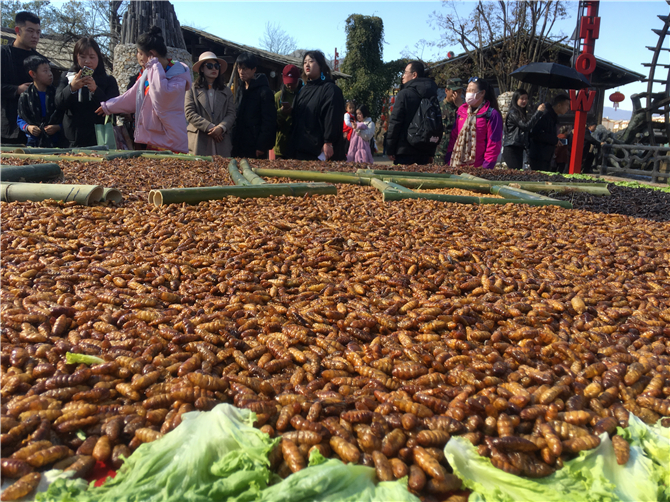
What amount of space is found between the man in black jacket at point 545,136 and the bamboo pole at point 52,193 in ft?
26.9

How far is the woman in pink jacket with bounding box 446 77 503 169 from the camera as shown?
24.8 feet

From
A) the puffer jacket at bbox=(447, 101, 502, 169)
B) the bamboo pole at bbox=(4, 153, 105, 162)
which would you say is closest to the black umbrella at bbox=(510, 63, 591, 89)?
the puffer jacket at bbox=(447, 101, 502, 169)

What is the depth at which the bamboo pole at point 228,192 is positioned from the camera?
158 inches

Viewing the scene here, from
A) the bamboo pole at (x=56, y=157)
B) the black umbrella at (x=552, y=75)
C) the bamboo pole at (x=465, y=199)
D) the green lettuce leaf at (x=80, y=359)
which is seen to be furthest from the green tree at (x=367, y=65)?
the green lettuce leaf at (x=80, y=359)

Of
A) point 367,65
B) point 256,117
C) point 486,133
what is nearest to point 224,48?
point 367,65

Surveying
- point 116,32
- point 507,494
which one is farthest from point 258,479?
point 116,32

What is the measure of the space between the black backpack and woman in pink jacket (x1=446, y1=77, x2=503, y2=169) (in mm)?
623

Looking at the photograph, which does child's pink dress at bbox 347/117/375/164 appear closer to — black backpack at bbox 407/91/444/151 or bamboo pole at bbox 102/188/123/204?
black backpack at bbox 407/91/444/151

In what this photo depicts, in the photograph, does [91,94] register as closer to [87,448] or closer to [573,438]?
[87,448]

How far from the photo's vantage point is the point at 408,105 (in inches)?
298

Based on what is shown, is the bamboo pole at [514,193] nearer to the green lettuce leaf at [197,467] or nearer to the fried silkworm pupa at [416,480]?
the fried silkworm pupa at [416,480]

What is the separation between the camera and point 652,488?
134cm

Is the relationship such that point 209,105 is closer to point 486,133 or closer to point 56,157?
point 56,157

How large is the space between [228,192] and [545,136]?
7440 mm
